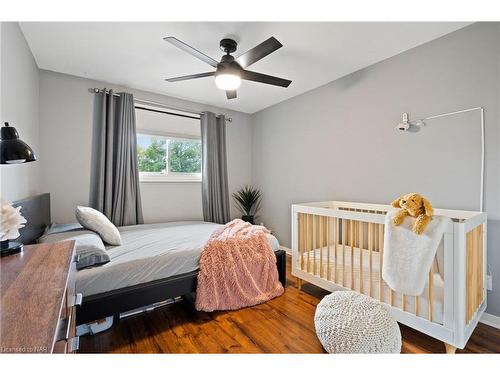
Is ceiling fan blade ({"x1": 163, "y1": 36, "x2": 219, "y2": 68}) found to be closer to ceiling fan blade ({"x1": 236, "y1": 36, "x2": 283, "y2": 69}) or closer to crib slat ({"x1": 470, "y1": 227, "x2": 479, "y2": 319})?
ceiling fan blade ({"x1": 236, "y1": 36, "x2": 283, "y2": 69})

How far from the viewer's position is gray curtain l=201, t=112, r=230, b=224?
3.51 meters

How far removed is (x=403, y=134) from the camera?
2203 mm

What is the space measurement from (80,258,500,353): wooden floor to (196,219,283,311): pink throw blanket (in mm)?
106

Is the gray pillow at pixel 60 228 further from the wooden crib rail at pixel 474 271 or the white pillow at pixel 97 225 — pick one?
the wooden crib rail at pixel 474 271

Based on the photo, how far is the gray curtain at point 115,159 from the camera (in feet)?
9.06

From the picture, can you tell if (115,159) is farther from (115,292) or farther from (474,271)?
(474,271)

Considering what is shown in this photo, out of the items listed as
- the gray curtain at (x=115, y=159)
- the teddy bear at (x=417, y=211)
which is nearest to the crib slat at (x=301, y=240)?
the teddy bear at (x=417, y=211)

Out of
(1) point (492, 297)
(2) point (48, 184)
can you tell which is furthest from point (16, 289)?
(1) point (492, 297)

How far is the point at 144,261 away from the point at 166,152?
2.09 metres

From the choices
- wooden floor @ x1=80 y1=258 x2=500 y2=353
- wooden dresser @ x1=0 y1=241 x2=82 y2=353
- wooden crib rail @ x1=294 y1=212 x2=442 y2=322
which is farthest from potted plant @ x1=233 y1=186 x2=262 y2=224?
wooden dresser @ x1=0 y1=241 x2=82 y2=353

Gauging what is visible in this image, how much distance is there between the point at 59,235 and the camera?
1715 millimetres
